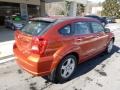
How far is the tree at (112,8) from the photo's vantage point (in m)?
32.3

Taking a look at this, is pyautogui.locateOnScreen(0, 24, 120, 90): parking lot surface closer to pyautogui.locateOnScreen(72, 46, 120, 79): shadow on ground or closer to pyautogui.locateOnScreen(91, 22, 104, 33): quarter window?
pyautogui.locateOnScreen(72, 46, 120, 79): shadow on ground

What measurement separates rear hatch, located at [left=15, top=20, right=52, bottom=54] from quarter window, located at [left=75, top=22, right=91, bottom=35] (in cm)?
90

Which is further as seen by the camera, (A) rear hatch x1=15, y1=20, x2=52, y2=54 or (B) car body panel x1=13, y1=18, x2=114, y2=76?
(A) rear hatch x1=15, y1=20, x2=52, y2=54

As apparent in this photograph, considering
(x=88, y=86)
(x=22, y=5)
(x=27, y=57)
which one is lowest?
(x=88, y=86)

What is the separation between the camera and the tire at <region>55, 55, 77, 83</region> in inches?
171

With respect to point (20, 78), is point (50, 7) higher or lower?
higher

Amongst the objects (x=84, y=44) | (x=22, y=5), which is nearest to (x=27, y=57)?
(x=84, y=44)

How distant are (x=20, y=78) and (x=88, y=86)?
1.86 meters

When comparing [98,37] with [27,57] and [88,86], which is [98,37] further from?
[27,57]

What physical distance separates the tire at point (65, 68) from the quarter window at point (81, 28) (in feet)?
2.36

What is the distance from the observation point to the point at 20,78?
15.3ft

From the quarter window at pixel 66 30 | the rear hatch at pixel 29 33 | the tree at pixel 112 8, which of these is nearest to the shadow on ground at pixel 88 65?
the rear hatch at pixel 29 33

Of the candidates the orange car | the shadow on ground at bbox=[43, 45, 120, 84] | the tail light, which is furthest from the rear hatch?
the shadow on ground at bbox=[43, 45, 120, 84]

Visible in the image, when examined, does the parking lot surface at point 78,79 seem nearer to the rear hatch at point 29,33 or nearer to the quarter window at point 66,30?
the rear hatch at point 29,33
